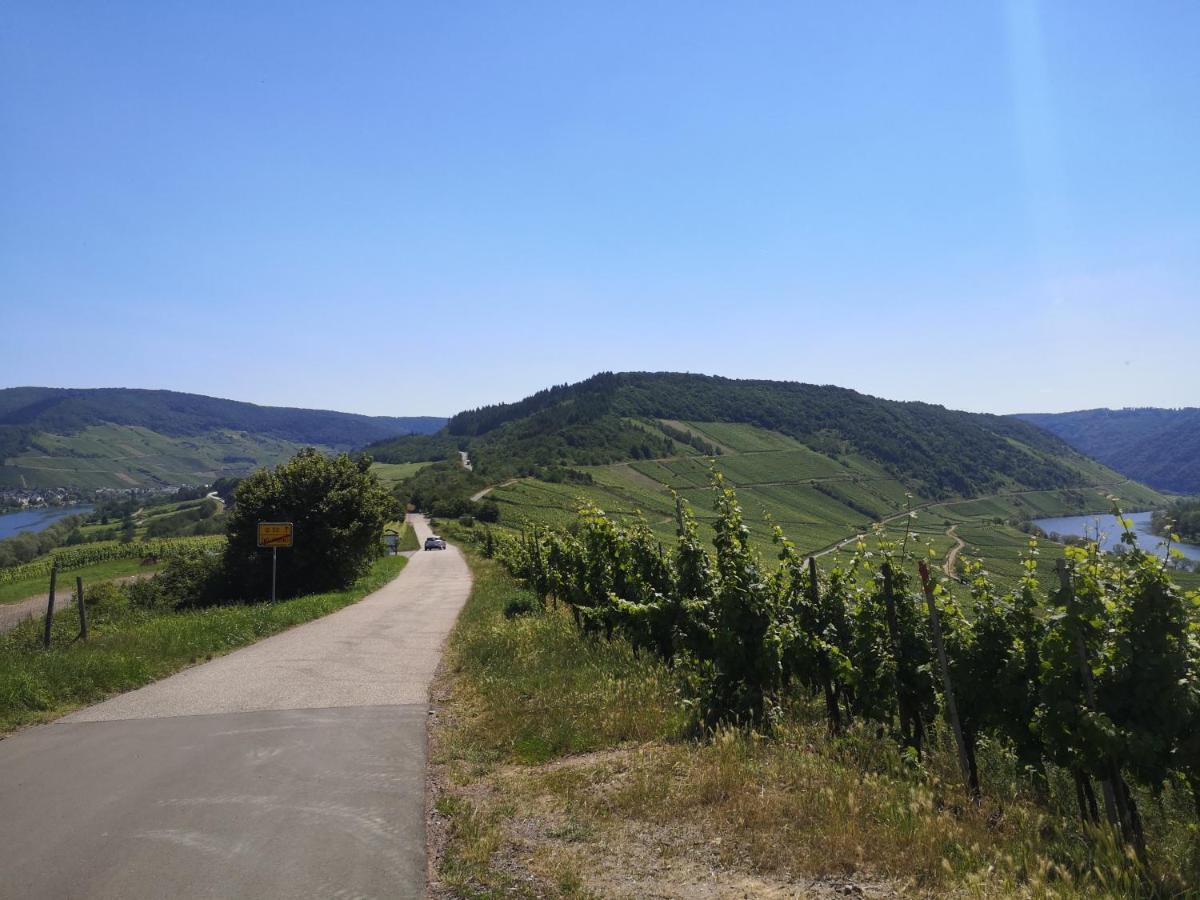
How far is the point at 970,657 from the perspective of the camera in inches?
267

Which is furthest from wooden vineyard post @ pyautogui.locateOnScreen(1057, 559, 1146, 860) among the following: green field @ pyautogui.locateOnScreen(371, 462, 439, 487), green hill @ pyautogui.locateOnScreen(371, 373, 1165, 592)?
green field @ pyautogui.locateOnScreen(371, 462, 439, 487)

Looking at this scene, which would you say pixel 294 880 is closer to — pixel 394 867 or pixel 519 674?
pixel 394 867

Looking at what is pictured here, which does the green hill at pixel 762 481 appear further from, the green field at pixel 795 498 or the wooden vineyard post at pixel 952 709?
the wooden vineyard post at pixel 952 709

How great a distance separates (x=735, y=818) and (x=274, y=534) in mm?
21704

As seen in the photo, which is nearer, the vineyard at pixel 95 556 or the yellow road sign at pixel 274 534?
the yellow road sign at pixel 274 534

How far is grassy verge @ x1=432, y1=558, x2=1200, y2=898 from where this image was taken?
467 centimetres

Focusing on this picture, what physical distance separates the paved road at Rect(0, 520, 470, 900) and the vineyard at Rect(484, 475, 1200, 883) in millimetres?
3741

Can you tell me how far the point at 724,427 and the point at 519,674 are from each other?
18223 centimetres

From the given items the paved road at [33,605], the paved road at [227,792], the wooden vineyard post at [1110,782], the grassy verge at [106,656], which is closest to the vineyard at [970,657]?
the wooden vineyard post at [1110,782]

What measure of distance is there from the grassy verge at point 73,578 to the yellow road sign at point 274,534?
22.9 metres

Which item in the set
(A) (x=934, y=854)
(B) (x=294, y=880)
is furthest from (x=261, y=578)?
(A) (x=934, y=854)

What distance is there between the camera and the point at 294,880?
5.02 m

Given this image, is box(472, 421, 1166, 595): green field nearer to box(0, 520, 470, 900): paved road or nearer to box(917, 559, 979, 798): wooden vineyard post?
box(0, 520, 470, 900): paved road

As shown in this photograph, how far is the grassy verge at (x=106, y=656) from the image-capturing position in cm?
1004
